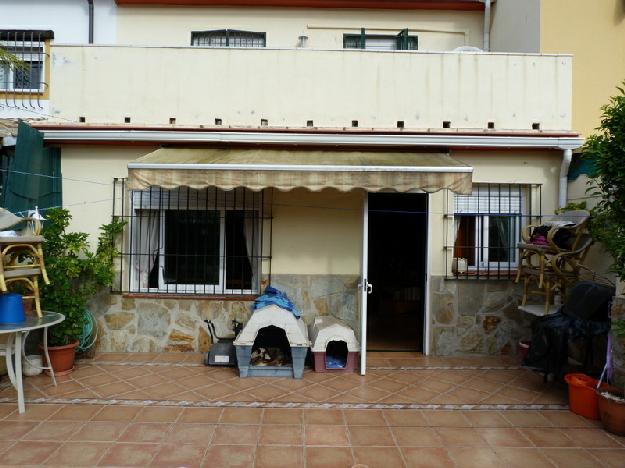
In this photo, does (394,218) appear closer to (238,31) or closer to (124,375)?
(238,31)

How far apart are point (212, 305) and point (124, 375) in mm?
2138

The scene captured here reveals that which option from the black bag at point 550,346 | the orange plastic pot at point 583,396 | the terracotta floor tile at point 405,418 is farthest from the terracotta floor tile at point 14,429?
the orange plastic pot at point 583,396

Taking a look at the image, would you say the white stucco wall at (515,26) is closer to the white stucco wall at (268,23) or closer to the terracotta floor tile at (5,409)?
the white stucco wall at (268,23)

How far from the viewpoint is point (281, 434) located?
20.4 ft

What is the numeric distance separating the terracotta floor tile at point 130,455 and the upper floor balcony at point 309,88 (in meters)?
6.41

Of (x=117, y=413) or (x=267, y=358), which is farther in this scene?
(x=267, y=358)

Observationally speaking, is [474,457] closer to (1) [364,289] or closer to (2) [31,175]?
(1) [364,289]

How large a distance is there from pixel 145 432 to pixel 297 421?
209 centimetres

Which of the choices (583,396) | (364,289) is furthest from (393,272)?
(583,396)

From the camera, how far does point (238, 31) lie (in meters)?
13.1

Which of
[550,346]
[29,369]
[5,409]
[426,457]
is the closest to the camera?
[426,457]

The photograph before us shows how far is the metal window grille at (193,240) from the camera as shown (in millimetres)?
9789

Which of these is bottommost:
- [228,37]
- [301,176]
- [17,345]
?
[17,345]

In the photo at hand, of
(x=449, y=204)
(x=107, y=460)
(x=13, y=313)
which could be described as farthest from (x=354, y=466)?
(x=449, y=204)
